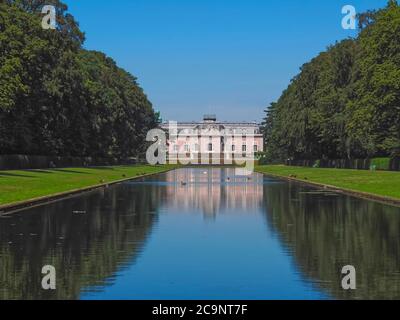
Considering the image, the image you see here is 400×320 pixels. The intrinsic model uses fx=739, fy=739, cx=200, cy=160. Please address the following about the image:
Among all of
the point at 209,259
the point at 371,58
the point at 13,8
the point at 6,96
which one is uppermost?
the point at 13,8

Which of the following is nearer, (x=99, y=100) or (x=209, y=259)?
(x=209, y=259)

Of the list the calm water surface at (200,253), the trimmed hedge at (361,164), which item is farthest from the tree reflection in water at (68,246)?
the trimmed hedge at (361,164)

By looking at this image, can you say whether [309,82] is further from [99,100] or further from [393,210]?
[393,210]

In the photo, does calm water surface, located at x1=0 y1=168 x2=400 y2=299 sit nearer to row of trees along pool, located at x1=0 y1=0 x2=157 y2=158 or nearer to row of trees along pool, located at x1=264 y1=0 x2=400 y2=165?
row of trees along pool, located at x1=0 y1=0 x2=157 y2=158

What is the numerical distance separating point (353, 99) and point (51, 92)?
1193 inches

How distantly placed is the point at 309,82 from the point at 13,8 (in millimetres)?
48404

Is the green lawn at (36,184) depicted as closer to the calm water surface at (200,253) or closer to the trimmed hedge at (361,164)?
the calm water surface at (200,253)

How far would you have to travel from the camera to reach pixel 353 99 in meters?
75.6

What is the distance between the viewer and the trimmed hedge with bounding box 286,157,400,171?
235 feet

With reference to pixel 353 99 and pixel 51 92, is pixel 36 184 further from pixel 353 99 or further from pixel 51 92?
pixel 353 99

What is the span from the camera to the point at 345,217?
22125 mm

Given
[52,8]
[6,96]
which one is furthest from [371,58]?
[52,8]

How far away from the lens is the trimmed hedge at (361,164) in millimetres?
71750

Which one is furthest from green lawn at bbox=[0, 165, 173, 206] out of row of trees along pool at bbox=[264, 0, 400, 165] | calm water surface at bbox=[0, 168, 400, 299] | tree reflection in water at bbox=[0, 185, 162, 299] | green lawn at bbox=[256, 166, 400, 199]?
row of trees along pool at bbox=[264, 0, 400, 165]
